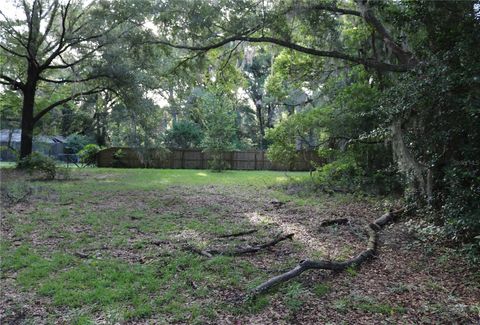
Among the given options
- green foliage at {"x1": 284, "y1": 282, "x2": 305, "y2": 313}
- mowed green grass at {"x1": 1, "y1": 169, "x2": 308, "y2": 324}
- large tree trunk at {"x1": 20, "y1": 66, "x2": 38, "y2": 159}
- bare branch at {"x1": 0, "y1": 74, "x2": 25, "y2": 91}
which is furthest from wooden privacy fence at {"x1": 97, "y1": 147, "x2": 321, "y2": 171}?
green foliage at {"x1": 284, "y1": 282, "x2": 305, "y2": 313}

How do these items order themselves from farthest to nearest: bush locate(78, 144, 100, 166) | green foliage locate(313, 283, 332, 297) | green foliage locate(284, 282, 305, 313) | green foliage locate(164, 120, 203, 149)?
green foliage locate(164, 120, 203, 149) < bush locate(78, 144, 100, 166) < green foliage locate(313, 283, 332, 297) < green foliage locate(284, 282, 305, 313)

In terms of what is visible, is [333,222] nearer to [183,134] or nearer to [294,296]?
[294,296]

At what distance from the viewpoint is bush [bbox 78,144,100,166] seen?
20047 mm

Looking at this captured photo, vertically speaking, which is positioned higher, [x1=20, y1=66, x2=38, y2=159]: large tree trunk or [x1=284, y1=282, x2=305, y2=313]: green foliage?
[x1=20, y1=66, x2=38, y2=159]: large tree trunk

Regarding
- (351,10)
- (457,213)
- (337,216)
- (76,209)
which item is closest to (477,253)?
(457,213)

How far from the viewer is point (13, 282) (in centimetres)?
377

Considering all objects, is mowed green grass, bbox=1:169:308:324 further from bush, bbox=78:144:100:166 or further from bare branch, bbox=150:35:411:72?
bush, bbox=78:144:100:166

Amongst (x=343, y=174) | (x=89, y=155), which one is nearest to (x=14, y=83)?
(x=89, y=155)

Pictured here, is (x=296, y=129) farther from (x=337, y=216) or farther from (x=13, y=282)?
(x=13, y=282)

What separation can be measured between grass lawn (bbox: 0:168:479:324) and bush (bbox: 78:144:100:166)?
13.4 meters

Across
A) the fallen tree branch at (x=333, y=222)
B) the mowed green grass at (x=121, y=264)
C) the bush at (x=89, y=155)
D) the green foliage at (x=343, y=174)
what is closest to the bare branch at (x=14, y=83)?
the bush at (x=89, y=155)

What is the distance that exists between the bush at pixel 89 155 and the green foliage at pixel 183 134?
4931mm

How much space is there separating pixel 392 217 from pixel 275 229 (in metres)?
2.22

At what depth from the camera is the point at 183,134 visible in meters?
24.2
